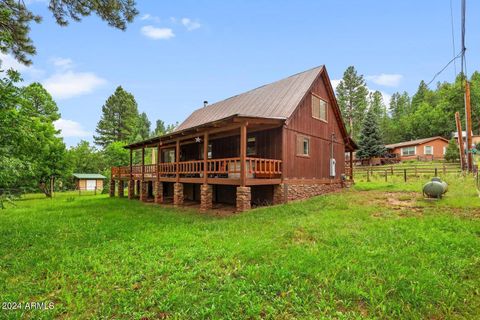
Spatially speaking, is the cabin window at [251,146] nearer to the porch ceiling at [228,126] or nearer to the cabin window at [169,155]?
the porch ceiling at [228,126]

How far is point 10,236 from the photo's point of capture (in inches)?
320

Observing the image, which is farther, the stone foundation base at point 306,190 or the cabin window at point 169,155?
the cabin window at point 169,155

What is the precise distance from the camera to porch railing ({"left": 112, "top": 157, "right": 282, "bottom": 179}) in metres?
11.7

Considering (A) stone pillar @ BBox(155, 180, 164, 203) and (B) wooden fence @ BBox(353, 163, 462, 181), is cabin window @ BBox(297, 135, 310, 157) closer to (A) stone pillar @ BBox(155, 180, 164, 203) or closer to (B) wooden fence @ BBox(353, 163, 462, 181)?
(A) stone pillar @ BBox(155, 180, 164, 203)

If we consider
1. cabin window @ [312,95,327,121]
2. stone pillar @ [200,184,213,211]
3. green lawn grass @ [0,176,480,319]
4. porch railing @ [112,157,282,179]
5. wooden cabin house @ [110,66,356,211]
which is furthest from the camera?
cabin window @ [312,95,327,121]

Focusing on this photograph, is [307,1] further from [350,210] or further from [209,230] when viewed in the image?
[209,230]

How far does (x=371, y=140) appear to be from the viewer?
3925 cm

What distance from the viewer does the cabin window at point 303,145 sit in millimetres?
14273

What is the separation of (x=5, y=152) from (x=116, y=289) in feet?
15.6

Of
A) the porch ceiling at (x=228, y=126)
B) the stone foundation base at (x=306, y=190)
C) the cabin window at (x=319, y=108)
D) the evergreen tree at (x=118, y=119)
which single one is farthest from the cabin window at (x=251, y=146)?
the evergreen tree at (x=118, y=119)

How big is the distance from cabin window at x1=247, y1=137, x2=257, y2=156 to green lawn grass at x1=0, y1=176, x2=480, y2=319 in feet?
21.6

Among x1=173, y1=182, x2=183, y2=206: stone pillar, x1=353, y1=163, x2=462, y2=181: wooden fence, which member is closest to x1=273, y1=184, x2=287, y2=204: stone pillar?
x1=173, y1=182, x2=183, y2=206: stone pillar

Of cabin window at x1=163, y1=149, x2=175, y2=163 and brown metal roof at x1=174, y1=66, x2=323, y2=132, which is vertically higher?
brown metal roof at x1=174, y1=66, x2=323, y2=132

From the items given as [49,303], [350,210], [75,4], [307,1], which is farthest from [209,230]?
[307,1]
